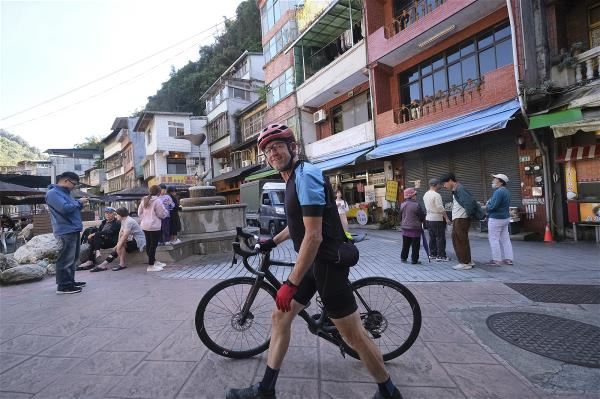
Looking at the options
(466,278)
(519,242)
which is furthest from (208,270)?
(519,242)

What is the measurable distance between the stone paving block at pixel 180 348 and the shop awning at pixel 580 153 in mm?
10300

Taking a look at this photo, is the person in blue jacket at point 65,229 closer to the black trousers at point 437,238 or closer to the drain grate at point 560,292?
the black trousers at point 437,238

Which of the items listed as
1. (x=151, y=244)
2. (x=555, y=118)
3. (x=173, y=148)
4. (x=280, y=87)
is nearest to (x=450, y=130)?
(x=555, y=118)

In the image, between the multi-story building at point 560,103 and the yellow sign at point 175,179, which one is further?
the yellow sign at point 175,179

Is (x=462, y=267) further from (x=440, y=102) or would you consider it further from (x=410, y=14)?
(x=410, y=14)

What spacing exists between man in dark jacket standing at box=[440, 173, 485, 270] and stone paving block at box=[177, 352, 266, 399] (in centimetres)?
475

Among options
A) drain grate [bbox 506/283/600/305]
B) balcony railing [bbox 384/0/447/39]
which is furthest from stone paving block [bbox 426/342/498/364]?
balcony railing [bbox 384/0/447/39]

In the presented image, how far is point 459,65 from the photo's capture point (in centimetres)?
1247

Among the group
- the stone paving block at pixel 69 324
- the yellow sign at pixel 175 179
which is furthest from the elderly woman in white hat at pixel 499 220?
the yellow sign at pixel 175 179

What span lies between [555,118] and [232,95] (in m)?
29.2

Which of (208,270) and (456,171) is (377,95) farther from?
(208,270)

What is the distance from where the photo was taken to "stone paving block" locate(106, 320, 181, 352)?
3171 mm

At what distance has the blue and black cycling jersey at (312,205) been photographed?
6.49 ft

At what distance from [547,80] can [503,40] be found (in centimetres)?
276
